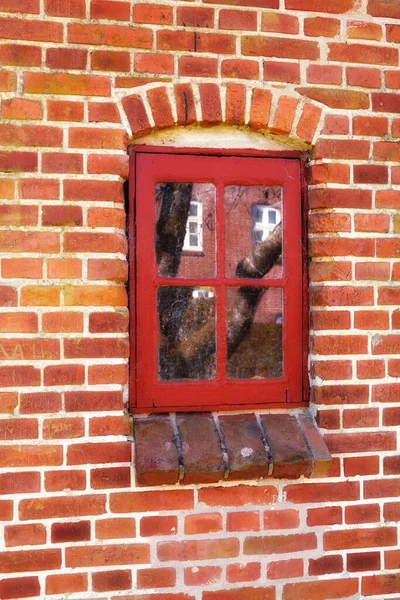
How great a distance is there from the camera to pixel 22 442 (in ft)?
6.79

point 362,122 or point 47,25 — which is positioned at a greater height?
point 47,25

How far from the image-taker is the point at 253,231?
91.7 inches

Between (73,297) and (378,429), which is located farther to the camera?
(378,429)

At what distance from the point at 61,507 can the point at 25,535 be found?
0.49ft

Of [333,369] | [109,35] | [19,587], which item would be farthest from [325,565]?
[109,35]

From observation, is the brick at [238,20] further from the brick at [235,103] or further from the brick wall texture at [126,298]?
the brick at [235,103]

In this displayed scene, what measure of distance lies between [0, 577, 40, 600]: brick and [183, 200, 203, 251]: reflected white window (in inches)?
50.4

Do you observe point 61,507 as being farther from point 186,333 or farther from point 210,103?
point 210,103

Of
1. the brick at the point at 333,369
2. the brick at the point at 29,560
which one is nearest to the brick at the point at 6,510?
the brick at the point at 29,560

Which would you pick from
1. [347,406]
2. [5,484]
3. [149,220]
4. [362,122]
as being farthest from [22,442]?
[362,122]

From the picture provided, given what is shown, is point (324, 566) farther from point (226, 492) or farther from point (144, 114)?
point (144, 114)

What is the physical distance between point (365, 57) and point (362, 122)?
25cm

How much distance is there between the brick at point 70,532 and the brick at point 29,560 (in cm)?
4

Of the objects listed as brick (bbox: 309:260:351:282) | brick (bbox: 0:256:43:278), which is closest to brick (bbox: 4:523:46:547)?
brick (bbox: 0:256:43:278)
